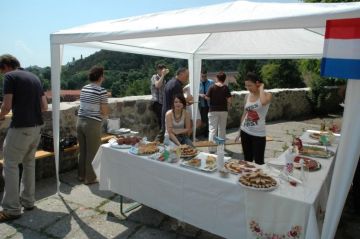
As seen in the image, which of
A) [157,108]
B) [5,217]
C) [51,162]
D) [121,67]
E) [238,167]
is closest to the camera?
[238,167]

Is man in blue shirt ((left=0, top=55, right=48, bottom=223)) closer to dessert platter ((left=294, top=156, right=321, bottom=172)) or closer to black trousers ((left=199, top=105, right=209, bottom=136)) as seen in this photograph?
dessert platter ((left=294, top=156, right=321, bottom=172))

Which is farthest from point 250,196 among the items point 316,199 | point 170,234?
point 170,234

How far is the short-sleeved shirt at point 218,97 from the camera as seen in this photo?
203 inches

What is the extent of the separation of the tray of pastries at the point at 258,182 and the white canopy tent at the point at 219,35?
1.41 ft

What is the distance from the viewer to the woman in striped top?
385 centimetres

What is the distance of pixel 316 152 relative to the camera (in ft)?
10.1

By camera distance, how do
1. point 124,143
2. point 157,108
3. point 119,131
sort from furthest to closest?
point 157,108
point 119,131
point 124,143


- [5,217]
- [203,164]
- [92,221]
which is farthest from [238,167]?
[5,217]

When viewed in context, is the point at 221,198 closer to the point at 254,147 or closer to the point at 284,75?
the point at 254,147

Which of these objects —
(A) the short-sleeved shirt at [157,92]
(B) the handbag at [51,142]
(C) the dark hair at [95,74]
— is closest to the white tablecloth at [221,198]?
(C) the dark hair at [95,74]

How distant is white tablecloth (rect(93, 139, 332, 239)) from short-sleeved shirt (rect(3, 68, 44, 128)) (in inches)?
36.5

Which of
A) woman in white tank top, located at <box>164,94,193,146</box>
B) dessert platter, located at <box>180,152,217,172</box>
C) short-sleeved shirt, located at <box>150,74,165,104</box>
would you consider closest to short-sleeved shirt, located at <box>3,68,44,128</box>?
woman in white tank top, located at <box>164,94,193,146</box>

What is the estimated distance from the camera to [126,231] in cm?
291

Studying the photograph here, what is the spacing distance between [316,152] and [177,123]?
1574 millimetres
